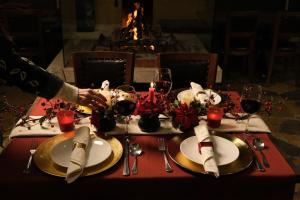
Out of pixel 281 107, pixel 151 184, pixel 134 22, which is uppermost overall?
pixel 134 22

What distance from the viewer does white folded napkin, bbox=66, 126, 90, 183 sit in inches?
50.2

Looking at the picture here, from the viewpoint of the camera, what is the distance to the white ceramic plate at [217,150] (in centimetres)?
139

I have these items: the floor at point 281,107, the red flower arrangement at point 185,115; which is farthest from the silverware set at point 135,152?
the floor at point 281,107

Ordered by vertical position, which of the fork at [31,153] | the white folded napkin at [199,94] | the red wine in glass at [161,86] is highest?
the red wine in glass at [161,86]

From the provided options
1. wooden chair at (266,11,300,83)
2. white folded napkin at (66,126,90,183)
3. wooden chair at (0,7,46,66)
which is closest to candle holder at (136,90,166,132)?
white folded napkin at (66,126,90,183)

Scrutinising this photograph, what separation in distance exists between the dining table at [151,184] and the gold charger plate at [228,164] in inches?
0.5

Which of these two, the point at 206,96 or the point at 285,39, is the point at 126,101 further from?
the point at 285,39

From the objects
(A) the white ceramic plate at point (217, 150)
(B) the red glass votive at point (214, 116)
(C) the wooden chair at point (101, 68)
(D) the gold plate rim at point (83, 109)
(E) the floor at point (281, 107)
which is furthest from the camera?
(E) the floor at point (281, 107)

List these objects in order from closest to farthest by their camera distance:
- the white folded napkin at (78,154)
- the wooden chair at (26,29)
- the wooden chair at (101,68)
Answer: the white folded napkin at (78,154), the wooden chair at (101,68), the wooden chair at (26,29)

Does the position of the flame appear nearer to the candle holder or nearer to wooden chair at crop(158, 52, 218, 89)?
wooden chair at crop(158, 52, 218, 89)

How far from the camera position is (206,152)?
1.37 m

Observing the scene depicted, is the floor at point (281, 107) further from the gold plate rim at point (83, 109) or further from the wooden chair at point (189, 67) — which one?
the gold plate rim at point (83, 109)

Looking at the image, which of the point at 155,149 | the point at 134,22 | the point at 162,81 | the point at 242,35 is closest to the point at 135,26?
the point at 134,22

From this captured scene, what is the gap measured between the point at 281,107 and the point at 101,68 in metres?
1.57
